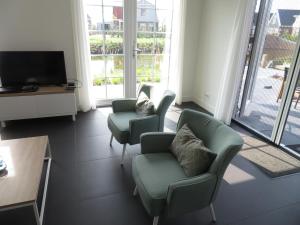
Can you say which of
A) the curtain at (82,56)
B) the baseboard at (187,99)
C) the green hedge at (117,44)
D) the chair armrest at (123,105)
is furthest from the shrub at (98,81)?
the baseboard at (187,99)

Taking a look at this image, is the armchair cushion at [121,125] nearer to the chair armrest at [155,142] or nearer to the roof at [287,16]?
the chair armrest at [155,142]

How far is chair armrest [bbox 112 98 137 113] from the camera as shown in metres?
3.02

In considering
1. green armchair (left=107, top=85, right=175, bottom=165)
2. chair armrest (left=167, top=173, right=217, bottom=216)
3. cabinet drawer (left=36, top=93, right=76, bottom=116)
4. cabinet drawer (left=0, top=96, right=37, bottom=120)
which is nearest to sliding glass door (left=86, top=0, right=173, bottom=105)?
cabinet drawer (left=36, top=93, right=76, bottom=116)

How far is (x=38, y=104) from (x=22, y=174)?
1.93 m

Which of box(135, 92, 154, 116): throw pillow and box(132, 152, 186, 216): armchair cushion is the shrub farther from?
box(132, 152, 186, 216): armchair cushion

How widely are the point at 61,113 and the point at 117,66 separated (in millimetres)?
1338

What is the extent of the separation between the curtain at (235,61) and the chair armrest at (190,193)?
2.25 m

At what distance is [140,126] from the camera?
2561 millimetres

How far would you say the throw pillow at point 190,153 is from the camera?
175cm

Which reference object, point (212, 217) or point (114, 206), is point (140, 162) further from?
point (212, 217)

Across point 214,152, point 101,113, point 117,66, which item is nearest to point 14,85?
point 101,113

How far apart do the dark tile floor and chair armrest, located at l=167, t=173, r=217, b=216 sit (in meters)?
0.32

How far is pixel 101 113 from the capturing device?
13.6 feet

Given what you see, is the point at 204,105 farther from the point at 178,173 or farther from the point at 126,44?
the point at 178,173
